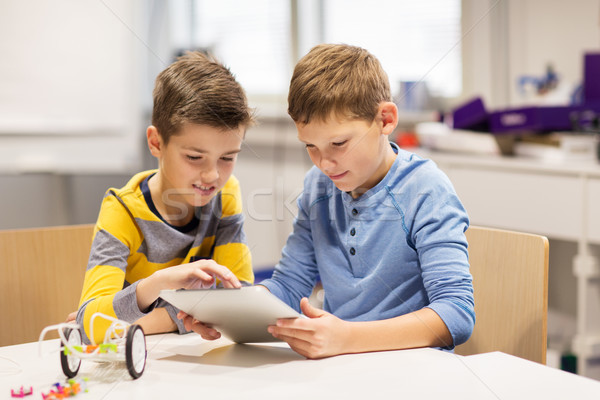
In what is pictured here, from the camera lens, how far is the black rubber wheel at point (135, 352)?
0.58 metres

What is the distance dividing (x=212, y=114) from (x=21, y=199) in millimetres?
1263

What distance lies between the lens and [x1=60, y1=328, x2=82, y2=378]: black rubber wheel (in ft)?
1.95

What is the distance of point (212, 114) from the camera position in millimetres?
768

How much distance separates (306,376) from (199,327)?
16 centimetres

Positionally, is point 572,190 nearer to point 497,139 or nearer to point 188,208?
point 497,139

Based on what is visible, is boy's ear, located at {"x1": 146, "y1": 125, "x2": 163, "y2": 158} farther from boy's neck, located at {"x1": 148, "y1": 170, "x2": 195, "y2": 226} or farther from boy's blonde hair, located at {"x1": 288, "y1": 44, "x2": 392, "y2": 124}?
boy's blonde hair, located at {"x1": 288, "y1": 44, "x2": 392, "y2": 124}

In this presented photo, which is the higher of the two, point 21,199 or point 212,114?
point 212,114

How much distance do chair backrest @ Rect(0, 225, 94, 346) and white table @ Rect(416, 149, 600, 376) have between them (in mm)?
849

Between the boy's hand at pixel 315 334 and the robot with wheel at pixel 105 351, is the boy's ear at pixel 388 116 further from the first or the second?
the robot with wheel at pixel 105 351

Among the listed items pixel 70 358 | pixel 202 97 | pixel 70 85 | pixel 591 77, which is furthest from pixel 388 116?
pixel 70 85

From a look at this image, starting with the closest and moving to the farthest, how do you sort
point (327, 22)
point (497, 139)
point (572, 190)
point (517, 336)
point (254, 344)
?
point (254, 344)
point (517, 336)
point (327, 22)
point (572, 190)
point (497, 139)

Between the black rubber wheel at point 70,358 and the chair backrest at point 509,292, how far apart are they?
1.47 ft

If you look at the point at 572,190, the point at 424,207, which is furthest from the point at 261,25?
the point at 572,190

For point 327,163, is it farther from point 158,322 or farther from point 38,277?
point 38,277
